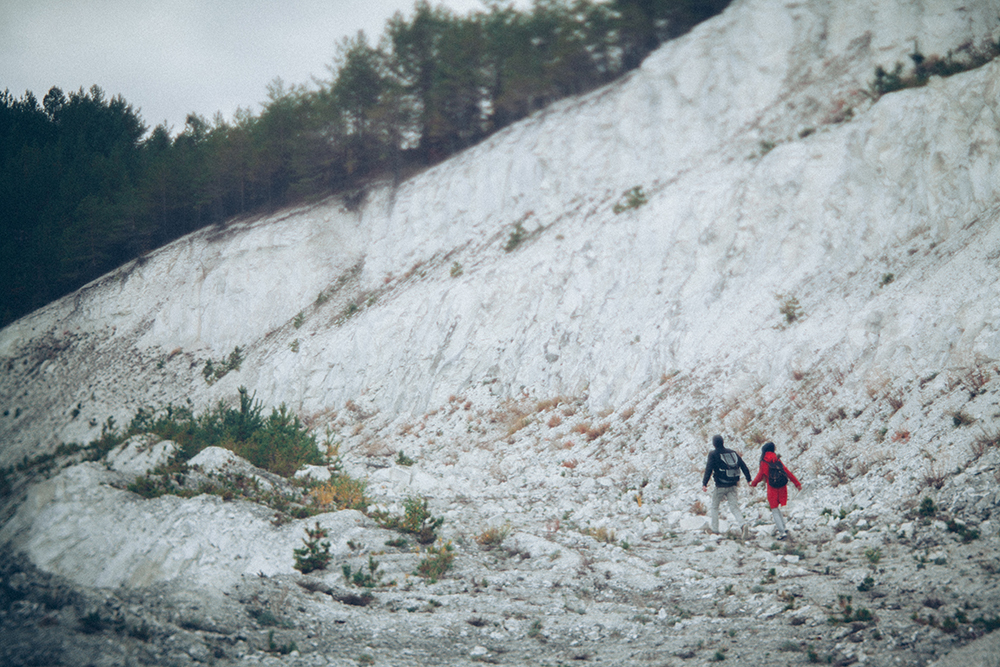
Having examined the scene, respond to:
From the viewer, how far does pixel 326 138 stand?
29922 millimetres

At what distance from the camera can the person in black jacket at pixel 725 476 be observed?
357 inches

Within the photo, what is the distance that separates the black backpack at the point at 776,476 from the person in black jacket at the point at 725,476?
401 mm

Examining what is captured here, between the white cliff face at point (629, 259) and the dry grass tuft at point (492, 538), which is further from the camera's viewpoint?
the white cliff face at point (629, 259)

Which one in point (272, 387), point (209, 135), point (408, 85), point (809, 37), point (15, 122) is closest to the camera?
point (809, 37)

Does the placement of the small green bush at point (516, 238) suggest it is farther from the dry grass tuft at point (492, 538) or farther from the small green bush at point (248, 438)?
the dry grass tuft at point (492, 538)

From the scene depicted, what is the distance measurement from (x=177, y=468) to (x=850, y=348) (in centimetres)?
1420

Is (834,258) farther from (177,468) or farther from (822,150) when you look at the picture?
(177,468)

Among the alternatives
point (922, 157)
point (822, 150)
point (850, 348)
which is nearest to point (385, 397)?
point (850, 348)

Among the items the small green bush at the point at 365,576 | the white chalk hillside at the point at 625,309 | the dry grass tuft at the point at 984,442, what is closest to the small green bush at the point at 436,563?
the small green bush at the point at 365,576

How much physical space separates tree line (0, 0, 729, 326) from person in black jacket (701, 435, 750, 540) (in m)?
22.5

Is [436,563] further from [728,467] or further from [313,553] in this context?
[728,467]

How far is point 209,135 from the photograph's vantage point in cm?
3503

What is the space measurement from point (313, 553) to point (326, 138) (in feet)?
89.1

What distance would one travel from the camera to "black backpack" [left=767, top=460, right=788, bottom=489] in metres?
8.59
